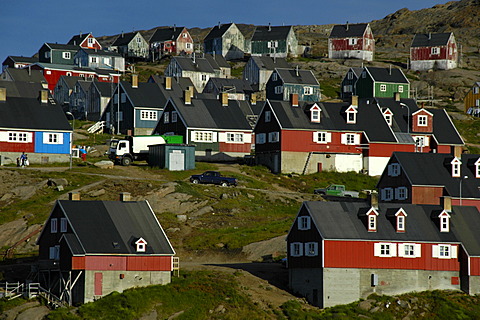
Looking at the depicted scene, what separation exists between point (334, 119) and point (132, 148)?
2269cm

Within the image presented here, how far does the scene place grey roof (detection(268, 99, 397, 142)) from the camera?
105062 millimetres

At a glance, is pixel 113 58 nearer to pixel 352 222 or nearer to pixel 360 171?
pixel 360 171

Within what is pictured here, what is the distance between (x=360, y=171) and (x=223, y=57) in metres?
76.8

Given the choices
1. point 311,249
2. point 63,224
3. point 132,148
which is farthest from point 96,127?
point 311,249

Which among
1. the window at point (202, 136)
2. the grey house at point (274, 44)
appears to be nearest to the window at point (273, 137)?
the window at point (202, 136)

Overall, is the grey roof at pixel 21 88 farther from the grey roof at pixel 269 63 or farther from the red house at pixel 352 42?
the red house at pixel 352 42

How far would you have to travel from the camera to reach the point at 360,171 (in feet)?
346

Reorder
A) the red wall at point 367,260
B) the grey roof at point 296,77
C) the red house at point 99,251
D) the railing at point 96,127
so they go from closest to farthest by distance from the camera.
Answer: the red house at point 99,251 < the red wall at point 367,260 < the railing at point 96,127 < the grey roof at point 296,77

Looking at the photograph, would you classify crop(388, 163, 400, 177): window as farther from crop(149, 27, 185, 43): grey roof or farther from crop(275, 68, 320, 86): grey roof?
crop(149, 27, 185, 43): grey roof

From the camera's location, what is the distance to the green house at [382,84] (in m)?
143

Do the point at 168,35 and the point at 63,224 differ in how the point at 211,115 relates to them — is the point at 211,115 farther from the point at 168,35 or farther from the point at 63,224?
the point at 168,35

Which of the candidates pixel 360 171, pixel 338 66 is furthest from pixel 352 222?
pixel 338 66

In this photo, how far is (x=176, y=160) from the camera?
9731 cm

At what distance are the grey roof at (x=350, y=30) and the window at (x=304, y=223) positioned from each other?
11152 cm
